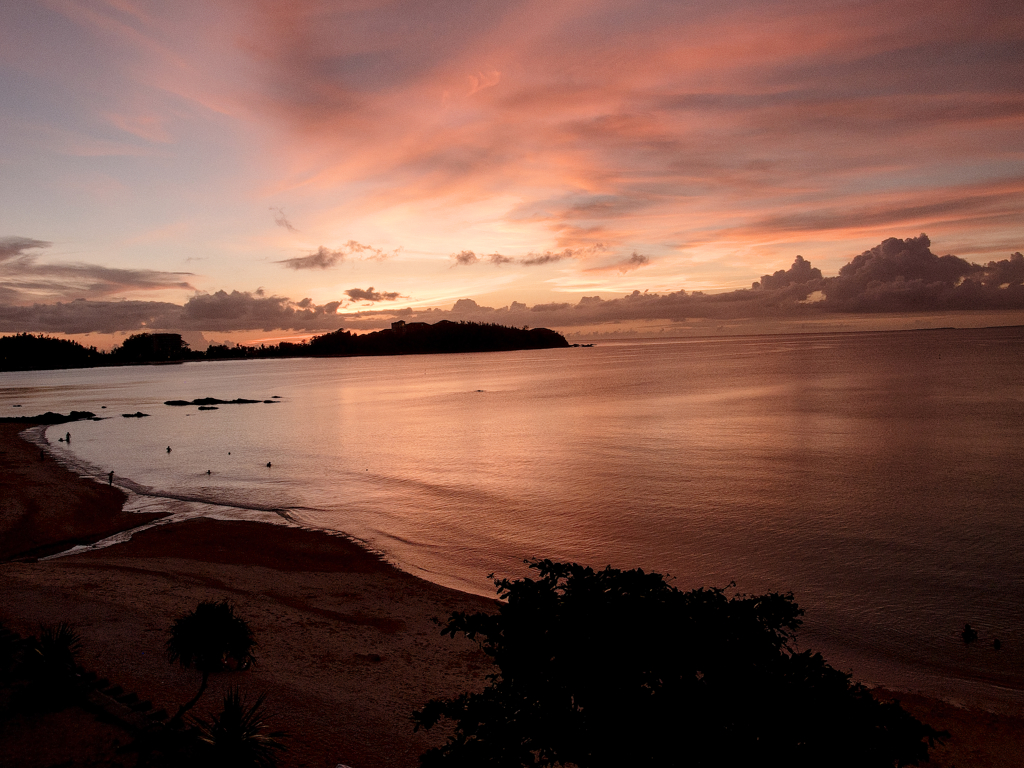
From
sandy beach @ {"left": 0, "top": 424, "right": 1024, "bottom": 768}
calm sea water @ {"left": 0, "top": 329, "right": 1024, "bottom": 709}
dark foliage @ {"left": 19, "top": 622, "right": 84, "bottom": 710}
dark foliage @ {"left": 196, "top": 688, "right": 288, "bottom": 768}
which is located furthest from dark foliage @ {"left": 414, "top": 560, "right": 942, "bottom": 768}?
calm sea water @ {"left": 0, "top": 329, "right": 1024, "bottom": 709}

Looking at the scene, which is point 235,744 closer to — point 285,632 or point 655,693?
point 655,693

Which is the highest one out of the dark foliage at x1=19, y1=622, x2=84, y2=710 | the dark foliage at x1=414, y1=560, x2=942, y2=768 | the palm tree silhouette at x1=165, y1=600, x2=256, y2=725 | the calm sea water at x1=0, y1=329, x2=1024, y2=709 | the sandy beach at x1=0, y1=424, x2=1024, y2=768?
the dark foliage at x1=414, y1=560, x2=942, y2=768

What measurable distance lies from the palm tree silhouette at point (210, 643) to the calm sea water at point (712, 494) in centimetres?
937

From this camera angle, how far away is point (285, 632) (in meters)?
15.1

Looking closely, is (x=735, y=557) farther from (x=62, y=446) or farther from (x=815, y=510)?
(x=62, y=446)

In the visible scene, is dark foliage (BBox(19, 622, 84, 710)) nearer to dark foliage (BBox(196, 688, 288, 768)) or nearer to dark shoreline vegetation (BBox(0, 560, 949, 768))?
dark foliage (BBox(196, 688, 288, 768))

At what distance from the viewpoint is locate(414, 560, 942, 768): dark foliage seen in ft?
16.9

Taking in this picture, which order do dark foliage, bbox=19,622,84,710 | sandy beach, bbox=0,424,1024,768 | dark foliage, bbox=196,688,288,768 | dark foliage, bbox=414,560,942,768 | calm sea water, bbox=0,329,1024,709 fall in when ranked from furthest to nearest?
1. calm sea water, bbox=0,329,1024,709
2. sandy beach, bbox=0,424,1024,768
3. dark foliage, bbox=19,622,84,710
4. dark foliage, bbox=196,688,288,768
5. dark foliage, bbox=414,560,942,768

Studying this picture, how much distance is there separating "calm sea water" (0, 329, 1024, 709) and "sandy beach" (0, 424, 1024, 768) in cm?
267

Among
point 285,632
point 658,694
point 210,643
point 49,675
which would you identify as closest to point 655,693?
point 658,694

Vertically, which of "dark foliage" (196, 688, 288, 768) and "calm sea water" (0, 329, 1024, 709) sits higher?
"dark foliage" (196, 688, 288, 768)

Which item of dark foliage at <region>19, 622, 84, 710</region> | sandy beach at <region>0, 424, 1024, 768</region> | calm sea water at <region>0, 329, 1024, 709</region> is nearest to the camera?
dark foliage at <region>19, 622, 84, 710</region>

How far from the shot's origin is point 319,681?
40.7 feet

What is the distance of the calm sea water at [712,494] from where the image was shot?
61.2 ft
